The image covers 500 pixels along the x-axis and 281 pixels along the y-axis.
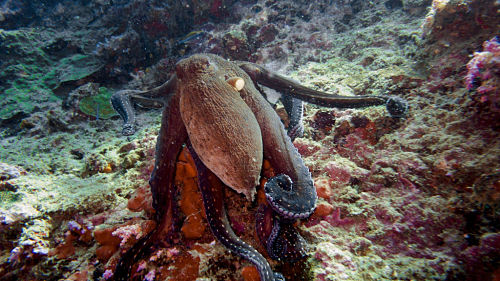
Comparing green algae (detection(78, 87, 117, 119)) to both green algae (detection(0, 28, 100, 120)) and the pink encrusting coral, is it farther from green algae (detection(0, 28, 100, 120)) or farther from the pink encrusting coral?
the pink encrusting coral

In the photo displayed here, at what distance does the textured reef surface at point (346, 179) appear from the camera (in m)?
1.65

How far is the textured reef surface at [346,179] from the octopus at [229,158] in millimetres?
179

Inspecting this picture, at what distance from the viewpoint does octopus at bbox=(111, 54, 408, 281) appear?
5.04 feet

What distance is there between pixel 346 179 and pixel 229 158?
149cm

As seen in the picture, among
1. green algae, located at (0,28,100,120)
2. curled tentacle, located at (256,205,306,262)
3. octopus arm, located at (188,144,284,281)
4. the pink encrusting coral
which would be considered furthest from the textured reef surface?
green algae, located at (0,28,100,120)

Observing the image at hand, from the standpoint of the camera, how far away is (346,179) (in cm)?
230

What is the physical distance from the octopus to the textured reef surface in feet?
0.59

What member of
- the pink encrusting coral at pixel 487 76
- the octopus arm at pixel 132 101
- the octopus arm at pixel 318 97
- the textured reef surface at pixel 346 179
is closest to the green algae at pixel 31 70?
the textured reef surface at pixel 346 179

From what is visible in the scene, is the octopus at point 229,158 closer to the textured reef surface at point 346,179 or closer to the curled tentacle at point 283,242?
the curled tentacle at point 283,242

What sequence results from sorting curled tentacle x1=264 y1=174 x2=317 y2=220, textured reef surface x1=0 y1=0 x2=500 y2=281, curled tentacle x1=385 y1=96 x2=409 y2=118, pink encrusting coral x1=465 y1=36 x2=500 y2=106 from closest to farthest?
curled tentacle x1=264 y1=174 x2=317 y2=220 < textured reef surface x1=0 y1=0 x2=500 y2=281 < pink encrusting coral x1=465 y1=36 x2=500 y2=106 < curled tentacle x1=385 y1=96 x2=409 y2=118

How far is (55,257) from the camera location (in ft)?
7.22

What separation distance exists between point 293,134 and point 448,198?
5.06 feet

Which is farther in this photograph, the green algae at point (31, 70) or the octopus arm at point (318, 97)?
the green algae at point (31, 70)

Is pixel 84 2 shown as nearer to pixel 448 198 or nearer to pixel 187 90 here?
pixel 187 90
